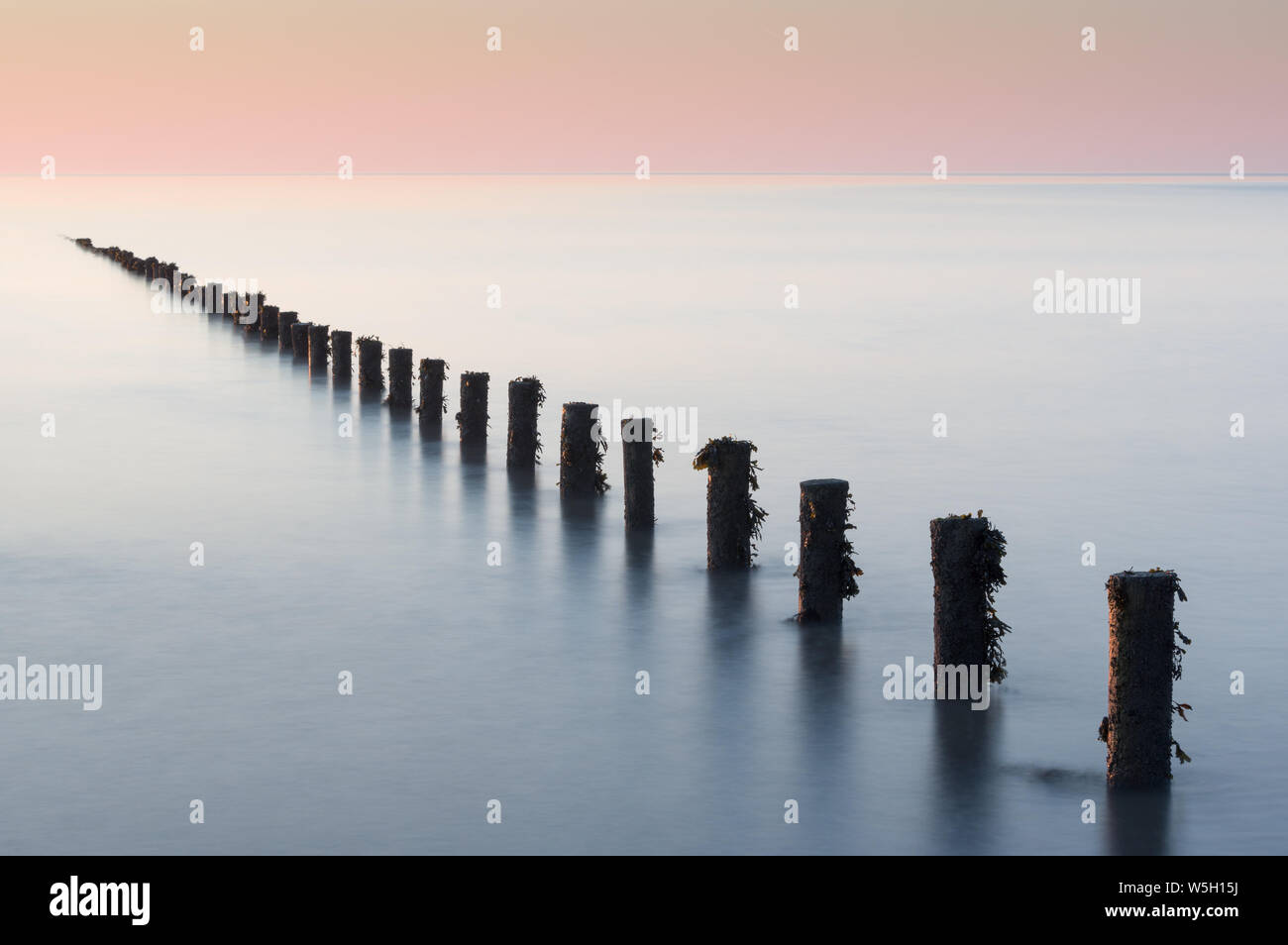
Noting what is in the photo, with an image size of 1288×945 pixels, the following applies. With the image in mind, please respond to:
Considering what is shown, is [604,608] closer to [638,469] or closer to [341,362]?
[638,469]

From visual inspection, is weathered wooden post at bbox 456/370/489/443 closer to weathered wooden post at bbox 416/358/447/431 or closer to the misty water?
the misty water

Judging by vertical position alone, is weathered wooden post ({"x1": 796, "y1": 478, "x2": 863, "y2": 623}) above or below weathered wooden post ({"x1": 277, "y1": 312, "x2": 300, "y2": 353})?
below

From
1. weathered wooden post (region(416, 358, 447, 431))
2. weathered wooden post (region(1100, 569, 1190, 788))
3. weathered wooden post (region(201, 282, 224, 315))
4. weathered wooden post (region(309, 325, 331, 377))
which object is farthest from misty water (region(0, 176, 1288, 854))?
weathered wooden post (region(201, 282, 224, 315))

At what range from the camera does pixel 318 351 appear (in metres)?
28.6

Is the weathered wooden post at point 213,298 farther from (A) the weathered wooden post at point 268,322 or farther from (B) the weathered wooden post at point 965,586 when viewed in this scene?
(B) the weathered wooden post at point 965,586

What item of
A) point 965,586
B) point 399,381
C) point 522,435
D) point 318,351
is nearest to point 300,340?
point 318,351

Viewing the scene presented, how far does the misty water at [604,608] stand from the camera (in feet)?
30.8

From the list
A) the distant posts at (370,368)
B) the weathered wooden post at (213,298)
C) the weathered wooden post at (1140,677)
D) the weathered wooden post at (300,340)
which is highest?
the weathered wooden post at (213,298)

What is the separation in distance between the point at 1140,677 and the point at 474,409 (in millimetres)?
12974

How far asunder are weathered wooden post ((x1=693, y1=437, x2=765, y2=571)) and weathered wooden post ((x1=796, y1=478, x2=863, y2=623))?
138 centimetres

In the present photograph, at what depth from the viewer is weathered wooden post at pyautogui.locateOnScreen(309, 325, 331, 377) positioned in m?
28.6

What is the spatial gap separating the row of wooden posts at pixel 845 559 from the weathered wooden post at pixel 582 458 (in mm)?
11

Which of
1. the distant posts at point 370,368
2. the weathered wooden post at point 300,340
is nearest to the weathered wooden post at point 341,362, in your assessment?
the distant posts at point 370,368
